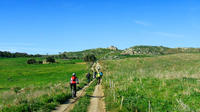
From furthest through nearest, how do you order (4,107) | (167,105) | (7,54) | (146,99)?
1. (7,54)
2. (146,99)
3. (167,105)
4. (4,107)

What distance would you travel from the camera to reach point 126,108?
46.6 ft

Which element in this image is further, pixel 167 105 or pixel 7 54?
pixel 7 54

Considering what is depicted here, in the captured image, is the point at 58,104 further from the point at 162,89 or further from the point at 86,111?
the point at 162,89

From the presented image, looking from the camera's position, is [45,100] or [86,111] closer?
[86,111]

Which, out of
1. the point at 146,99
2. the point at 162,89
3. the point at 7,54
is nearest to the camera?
the point at 146,99

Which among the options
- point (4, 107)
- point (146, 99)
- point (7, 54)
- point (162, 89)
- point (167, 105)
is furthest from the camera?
point (7, 54)

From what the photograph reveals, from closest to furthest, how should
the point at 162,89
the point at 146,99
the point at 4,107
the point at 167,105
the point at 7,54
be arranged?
the point at 4,107 < the point at 167,105 < the point at 146,99 < the point at 162,89 < the point at 7,54

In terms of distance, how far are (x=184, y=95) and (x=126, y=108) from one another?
5.87m

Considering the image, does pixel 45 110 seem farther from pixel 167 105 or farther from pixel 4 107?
pixel 167 105

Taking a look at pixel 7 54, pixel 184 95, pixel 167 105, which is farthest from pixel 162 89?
pixel 7 54

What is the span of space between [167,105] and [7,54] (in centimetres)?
18612

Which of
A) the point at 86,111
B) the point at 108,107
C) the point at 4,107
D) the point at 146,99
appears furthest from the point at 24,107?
the point at 146,99

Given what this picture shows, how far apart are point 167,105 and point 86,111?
5.78 m

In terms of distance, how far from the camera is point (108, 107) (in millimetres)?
15266
